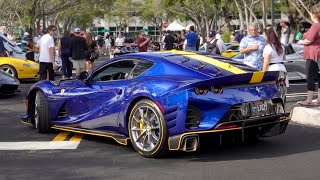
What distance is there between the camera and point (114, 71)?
7355 mm

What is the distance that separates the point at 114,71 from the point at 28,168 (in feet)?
6.42

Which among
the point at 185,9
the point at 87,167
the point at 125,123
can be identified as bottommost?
the point at 87,167

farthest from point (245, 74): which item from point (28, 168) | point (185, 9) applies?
point (185, 9)

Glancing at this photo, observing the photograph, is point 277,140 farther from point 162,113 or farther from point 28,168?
point 28,168

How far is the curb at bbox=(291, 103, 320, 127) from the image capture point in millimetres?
8656

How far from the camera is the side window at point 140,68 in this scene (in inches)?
268

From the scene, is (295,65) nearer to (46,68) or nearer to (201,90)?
(46,68)

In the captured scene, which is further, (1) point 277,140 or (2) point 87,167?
(1) point 277,140

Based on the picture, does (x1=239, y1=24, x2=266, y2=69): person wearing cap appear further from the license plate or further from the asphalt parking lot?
the license plate

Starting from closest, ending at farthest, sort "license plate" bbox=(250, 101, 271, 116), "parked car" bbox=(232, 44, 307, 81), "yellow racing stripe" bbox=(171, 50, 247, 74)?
1. "license plate" bbox=(250, 101, 271, 116)
2. "yellow racing stripe" bbox=(171, 50, 247, 74)
3. "parked car" bbox=(232, 44, 307, 81)

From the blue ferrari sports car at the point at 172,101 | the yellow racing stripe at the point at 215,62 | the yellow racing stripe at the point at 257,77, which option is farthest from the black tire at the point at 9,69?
the yellow racing stripe at the point at 257,77

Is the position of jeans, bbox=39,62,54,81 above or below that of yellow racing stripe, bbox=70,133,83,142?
above

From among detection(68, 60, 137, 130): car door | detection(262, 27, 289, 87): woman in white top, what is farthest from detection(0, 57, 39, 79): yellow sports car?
detection(262, 27, 289, 87): woman in white top

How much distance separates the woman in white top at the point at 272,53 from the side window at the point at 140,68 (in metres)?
3.24
